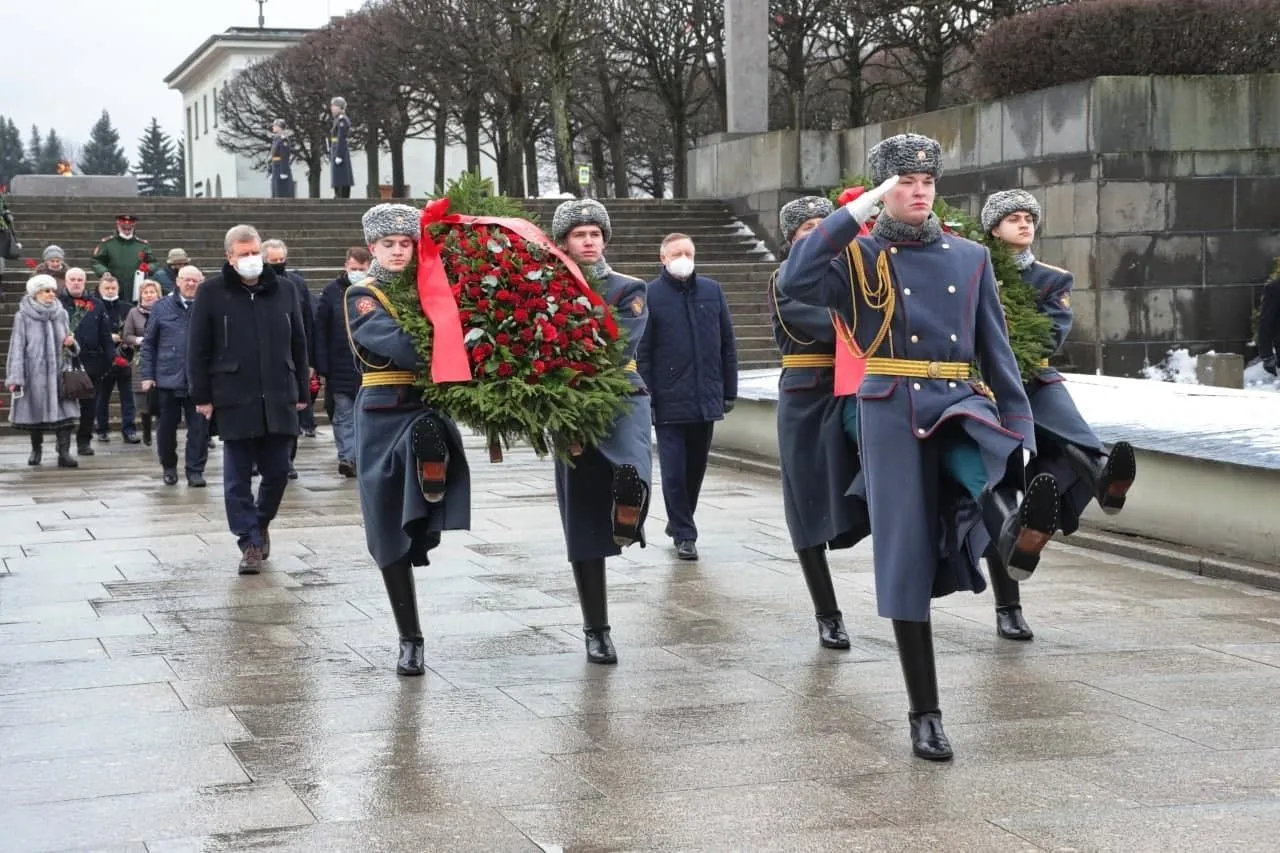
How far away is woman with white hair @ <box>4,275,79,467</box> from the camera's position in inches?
670

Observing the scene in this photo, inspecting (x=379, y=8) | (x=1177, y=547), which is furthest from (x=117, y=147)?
(x=1177, y=547)

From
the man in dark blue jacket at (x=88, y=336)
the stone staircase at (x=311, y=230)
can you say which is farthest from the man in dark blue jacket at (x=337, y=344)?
the stone staircase at (x=311, y=230)

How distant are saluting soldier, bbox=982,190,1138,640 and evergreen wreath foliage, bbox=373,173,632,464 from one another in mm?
1773

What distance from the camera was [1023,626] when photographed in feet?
27.3


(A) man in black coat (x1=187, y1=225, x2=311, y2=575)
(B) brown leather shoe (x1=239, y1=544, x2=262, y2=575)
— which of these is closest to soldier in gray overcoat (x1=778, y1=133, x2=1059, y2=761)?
(B) brown leather shoe (x1=239, y1=544, x2=262, y2=575)

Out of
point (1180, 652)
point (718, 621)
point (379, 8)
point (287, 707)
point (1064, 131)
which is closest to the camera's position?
point (287, 707)

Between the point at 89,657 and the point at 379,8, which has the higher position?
the point at 379,8

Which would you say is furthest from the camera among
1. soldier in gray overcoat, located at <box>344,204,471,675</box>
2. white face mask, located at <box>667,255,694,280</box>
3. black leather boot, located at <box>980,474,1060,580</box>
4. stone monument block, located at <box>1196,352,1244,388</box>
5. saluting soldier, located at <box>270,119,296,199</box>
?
saluting soldier, located at <box>270,119,296,199</box>

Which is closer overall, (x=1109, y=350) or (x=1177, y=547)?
(x=1177, y=547)

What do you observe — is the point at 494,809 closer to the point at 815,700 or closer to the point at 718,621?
the point at 815,700

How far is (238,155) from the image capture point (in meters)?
85.6

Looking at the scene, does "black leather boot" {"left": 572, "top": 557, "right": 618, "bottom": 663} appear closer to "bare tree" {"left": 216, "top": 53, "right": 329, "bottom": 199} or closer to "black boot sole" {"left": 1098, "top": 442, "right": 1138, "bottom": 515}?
"black boot sole" {"left": 1098, "top": 442, "right": 1138, "bottom": 515}

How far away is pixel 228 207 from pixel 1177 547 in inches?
929

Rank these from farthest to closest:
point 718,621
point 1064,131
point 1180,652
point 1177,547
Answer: point 1064,131
point 1177,547
point 718,621
point 1180,652
